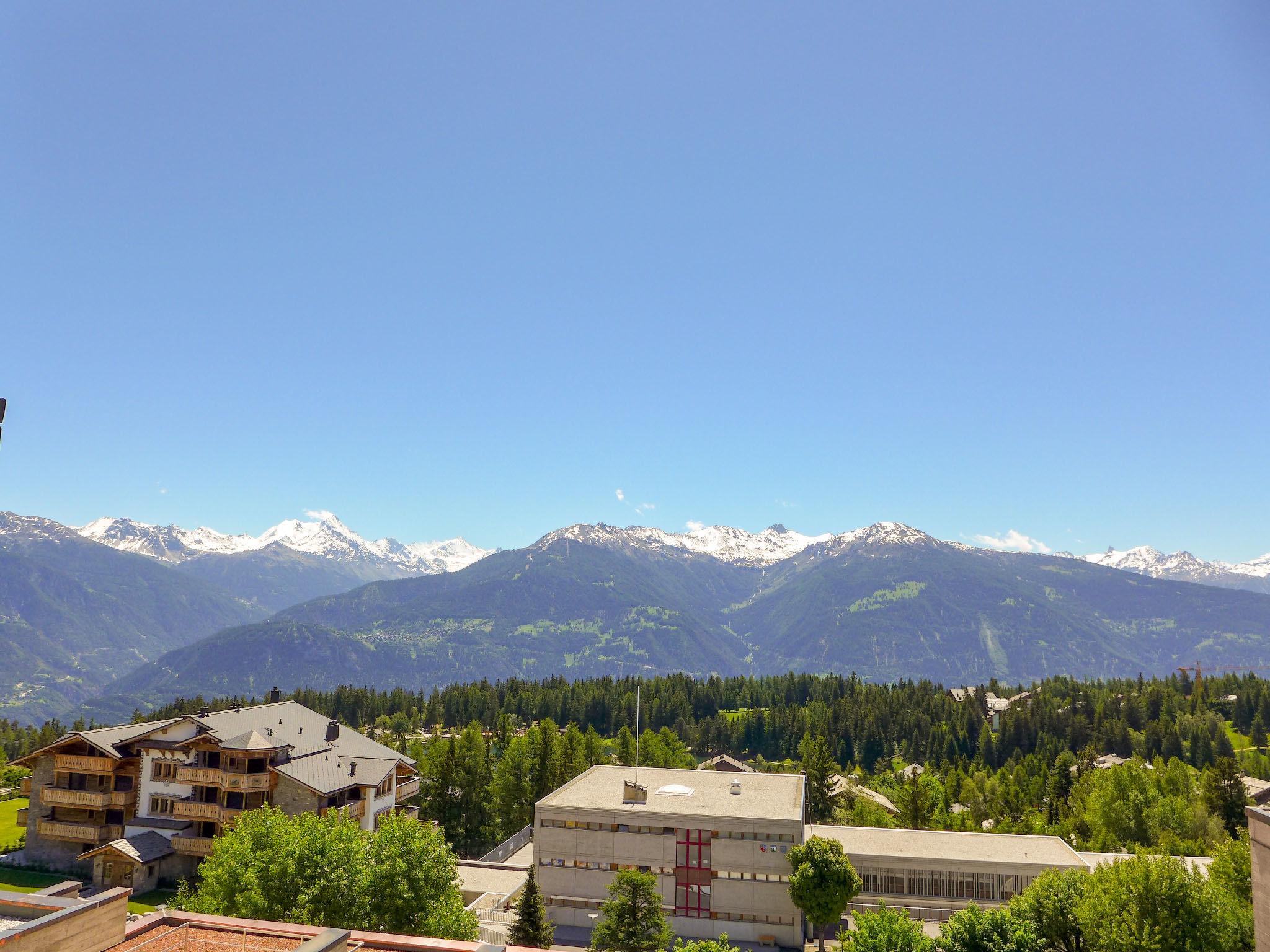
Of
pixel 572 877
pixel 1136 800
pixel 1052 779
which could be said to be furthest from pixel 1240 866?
pixel 1052 779

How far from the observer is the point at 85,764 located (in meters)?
72.3

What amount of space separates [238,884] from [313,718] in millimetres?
45366

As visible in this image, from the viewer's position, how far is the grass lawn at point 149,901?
60.5m

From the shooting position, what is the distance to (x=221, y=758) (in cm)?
6844

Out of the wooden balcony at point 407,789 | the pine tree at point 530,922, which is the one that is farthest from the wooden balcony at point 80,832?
the pine tree at point 530,922

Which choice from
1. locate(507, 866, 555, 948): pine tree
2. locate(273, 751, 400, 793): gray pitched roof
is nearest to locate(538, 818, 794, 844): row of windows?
locate(507, 866, 555, 948): pine tree

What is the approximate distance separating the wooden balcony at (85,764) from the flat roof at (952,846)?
61535 mm

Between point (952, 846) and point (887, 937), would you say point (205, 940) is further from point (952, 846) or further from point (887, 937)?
point (952, 846)

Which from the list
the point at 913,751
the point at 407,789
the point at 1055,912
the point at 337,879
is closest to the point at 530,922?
the point at 337,879

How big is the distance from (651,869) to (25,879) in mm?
53322

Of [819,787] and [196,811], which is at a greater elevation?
[196,811]

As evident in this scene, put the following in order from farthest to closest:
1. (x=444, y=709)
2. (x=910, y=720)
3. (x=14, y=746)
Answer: (x=444, y=709)
(x=910, y=720)
(x=14, y=746)

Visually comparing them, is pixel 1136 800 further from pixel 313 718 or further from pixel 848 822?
pixel 313 718

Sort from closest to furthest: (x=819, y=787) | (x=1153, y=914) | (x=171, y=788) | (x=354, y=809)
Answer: (x=1153, y=914)
(x=354, y=809)
(x=171, y=788)
(x=819, y=787)
